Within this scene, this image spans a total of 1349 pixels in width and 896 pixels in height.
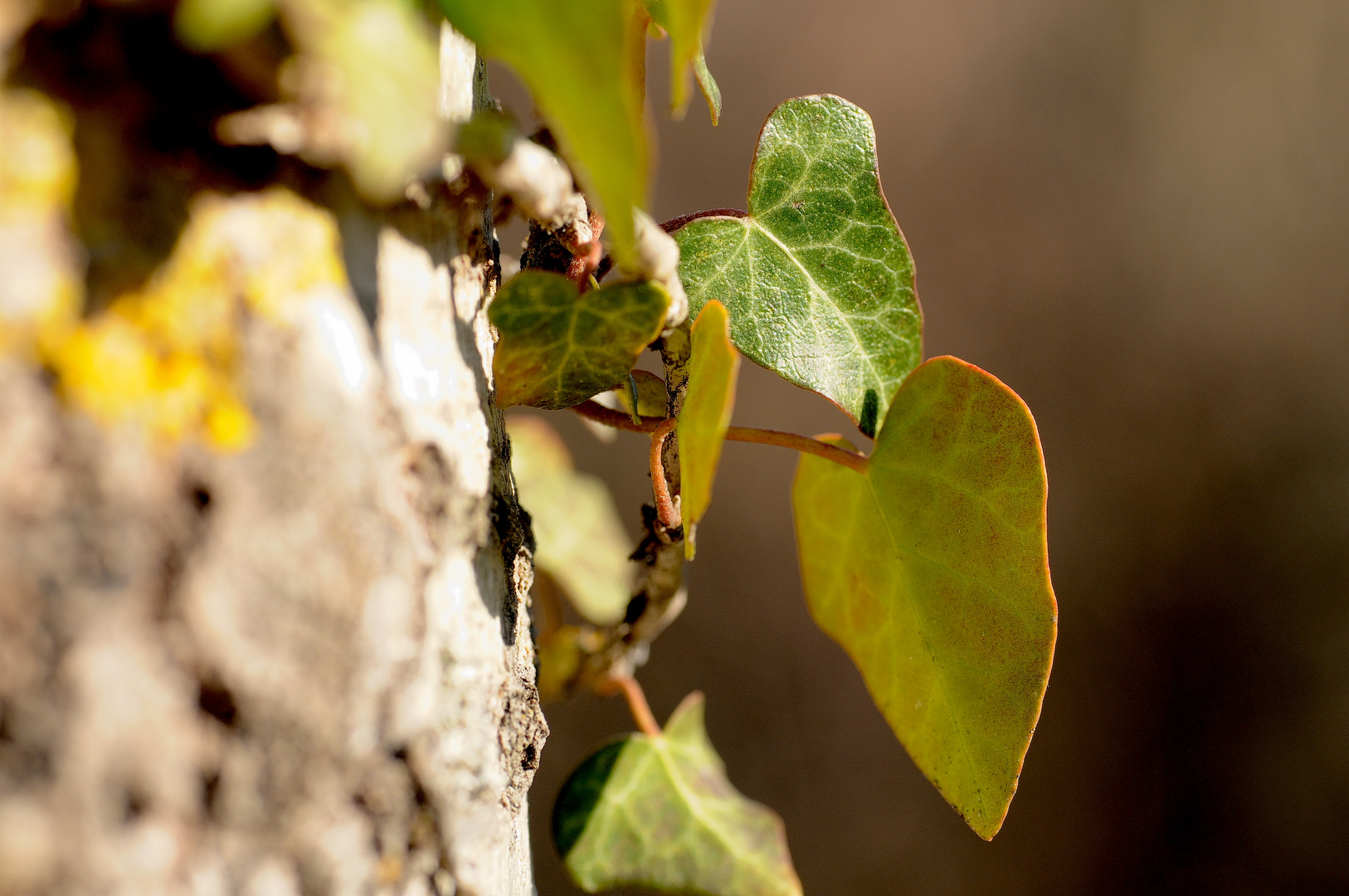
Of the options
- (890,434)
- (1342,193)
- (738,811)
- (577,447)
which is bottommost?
(577,447)

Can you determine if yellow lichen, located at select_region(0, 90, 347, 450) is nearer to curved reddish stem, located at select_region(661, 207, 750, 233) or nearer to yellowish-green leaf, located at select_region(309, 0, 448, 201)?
yellowish-green leaf, located at select_region(309, 0, 448, 201)

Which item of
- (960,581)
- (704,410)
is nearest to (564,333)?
(704,410)

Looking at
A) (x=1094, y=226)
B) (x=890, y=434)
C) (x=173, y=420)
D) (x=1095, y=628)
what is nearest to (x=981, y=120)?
(x=1094, y=226)

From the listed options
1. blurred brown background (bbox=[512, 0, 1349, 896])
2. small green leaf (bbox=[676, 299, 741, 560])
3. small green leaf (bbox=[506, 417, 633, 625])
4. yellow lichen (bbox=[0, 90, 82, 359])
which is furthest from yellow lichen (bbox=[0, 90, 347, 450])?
blurred brown background (bbox=[512, 0, 1349, 896])

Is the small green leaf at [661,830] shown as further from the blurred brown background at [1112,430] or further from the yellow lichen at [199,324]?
the blurred brown background at [1112,430]

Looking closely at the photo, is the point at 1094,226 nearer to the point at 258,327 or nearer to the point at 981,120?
the point at 981,120

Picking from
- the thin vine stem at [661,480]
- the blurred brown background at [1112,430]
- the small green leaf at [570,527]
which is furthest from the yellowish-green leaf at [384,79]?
the blurred brown background at [1112,430]
